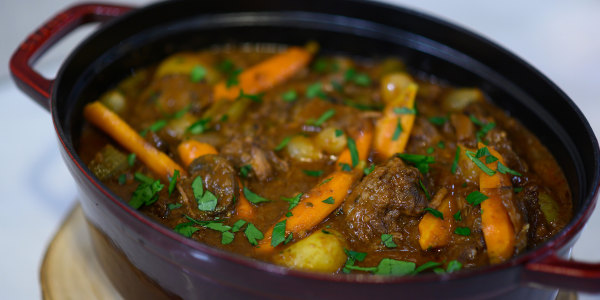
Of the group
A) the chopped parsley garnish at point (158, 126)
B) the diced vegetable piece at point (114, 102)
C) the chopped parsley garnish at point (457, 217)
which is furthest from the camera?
the diced vegetable piece at point (114, 102)

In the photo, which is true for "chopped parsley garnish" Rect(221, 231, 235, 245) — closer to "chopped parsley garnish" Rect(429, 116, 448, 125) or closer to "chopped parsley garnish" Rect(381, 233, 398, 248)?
"chopped parsley garnish" Rect(381, 233, 398, 248)

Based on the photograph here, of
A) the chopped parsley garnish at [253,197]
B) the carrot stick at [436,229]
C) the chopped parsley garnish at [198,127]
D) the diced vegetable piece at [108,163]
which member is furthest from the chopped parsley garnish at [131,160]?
the carrot stick at [436,229]

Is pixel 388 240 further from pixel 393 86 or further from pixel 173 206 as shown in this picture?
pixel 393 86

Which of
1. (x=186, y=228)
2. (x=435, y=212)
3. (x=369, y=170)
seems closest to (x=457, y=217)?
(x=435, y=212)

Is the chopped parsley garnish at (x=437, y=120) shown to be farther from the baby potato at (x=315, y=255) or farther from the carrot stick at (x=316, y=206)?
the baby potato at (x=315, y=255)

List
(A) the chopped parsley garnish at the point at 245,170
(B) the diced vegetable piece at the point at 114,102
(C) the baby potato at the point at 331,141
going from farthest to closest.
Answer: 1. (B) the diced vegetable piece at the point at 114,102
2. (C) the baby potato at the point at 331,141
3. (A) the chopped parsley garnish at the point at 245,170

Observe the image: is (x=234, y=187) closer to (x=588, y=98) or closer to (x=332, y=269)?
(x=332, y=269)
